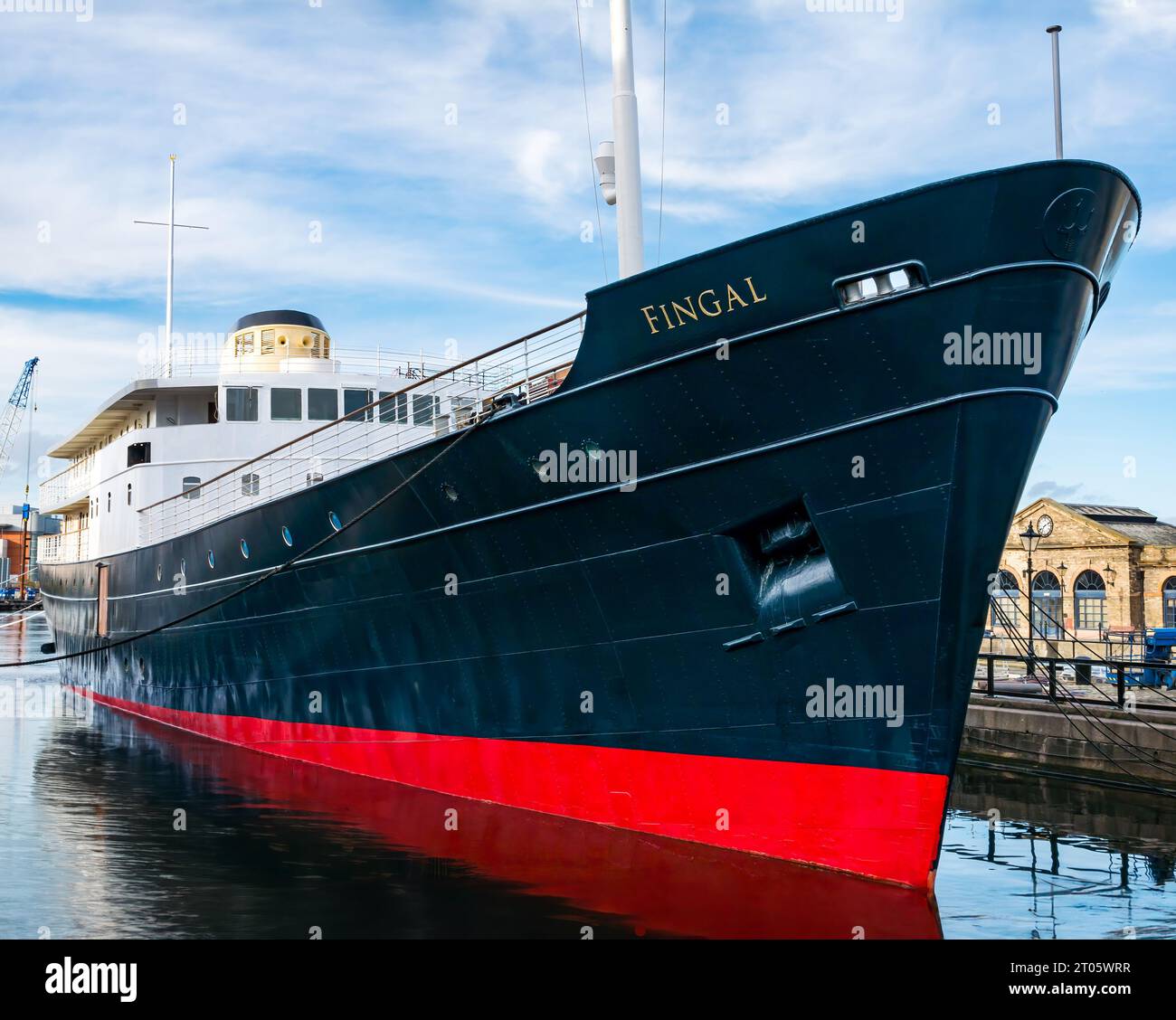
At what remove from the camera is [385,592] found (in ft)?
38.5

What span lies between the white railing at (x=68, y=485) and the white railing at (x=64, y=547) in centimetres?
81

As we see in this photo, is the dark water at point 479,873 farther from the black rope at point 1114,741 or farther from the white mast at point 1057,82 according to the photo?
the white mast at point 1057,82

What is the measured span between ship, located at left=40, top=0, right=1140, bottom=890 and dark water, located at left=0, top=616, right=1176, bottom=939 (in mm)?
498

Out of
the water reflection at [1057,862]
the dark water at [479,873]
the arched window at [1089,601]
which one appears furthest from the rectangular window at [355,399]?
the arched window at [1089,601]

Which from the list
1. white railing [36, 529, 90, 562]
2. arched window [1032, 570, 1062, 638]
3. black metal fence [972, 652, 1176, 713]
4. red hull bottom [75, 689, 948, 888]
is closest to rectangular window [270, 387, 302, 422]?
red hull bottom [75, 689, 948, 888]

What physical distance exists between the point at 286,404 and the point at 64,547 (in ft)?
44.4

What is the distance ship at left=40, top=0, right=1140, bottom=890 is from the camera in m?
7.97

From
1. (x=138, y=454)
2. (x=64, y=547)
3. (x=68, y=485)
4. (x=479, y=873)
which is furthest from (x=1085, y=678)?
(x=64, y=547)

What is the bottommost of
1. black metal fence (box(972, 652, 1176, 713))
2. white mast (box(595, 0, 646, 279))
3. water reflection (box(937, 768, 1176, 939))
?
water reflection (box(937, 768, 1176, 939))

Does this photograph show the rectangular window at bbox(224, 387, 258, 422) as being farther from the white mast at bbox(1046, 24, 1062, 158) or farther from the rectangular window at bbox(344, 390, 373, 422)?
the white mast at bbox(1046, 24, 1062, 158)

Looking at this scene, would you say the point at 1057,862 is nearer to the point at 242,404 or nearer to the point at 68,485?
the point at 242,404
